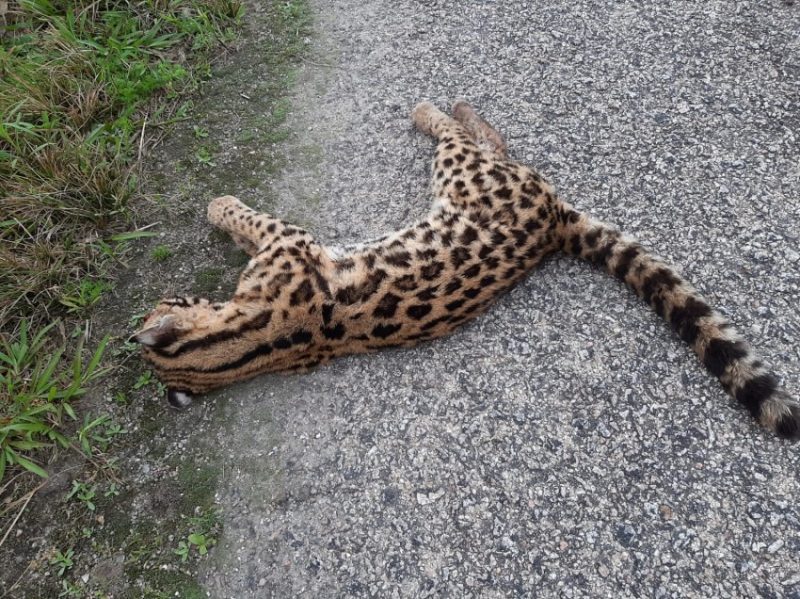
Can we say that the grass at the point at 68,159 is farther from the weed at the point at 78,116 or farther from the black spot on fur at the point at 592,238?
the black spot on fur at the point at 592,238

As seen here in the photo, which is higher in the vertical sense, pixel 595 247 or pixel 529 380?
pixel 595 247

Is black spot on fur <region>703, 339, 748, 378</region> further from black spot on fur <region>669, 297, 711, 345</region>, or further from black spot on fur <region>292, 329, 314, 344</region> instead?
black spot on fur <region>292, 329, 314, 344</region>

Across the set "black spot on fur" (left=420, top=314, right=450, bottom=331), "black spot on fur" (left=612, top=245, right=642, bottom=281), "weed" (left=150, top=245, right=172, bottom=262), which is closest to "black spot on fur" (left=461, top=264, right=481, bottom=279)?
"black spot on fur" (left=420, top=314, right=450, bottom=331)

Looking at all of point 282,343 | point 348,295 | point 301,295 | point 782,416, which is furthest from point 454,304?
point 782,416

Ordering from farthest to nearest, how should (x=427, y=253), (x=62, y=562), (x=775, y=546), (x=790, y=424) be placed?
(x=427, y=253), (x=62, y=562), (x=790, y=424), (x=775, y=546)

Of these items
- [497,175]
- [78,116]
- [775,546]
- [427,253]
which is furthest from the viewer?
[78,116]

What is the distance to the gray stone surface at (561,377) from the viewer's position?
356 cm

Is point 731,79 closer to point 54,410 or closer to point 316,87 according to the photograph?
point 316,87

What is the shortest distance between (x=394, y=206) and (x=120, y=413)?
8.22 feet

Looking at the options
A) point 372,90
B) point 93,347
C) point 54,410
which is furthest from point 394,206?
point 54,410

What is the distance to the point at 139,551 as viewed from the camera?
3770 millimetres

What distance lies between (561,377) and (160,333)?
8.42ft

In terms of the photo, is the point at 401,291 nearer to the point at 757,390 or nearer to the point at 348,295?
the point at 348,295

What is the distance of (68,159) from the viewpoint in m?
4.99
